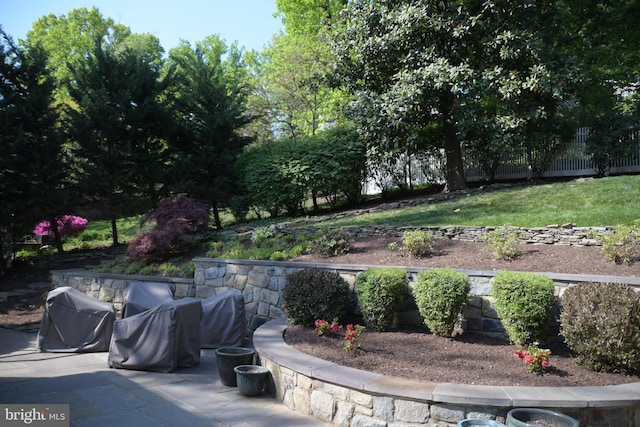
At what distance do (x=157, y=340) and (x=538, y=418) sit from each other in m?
4.24

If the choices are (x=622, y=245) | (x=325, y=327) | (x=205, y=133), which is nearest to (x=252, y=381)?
(x=325, y=327)

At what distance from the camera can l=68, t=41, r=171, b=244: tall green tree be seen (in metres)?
11.9

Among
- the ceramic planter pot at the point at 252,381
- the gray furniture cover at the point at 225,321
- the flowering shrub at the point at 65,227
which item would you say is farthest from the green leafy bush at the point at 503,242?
the flowering shrub at the point at 65,227

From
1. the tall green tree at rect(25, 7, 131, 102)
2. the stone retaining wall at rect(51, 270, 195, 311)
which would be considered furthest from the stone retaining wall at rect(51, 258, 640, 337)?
the tall green tree at rect(25, 7, 131, 102)

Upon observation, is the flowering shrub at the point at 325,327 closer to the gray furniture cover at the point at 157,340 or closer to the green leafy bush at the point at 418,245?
the gray furniture cover at the point at 157,340

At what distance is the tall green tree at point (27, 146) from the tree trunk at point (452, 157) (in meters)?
9.79

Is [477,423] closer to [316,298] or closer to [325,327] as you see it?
[325,327]

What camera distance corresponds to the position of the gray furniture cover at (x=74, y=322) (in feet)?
22.1

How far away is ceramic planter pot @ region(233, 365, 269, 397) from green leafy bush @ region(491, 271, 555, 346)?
2442 mm

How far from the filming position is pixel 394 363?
4.14 metres

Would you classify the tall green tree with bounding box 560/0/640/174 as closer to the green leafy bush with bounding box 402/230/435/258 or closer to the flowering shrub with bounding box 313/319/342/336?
the green leafy bush with bounding box 402/230/435/258

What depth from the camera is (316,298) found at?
545 centimetres

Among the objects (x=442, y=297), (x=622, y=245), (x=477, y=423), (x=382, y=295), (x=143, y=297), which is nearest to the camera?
(x=477, y=423)

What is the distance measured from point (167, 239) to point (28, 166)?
15.8 feet
